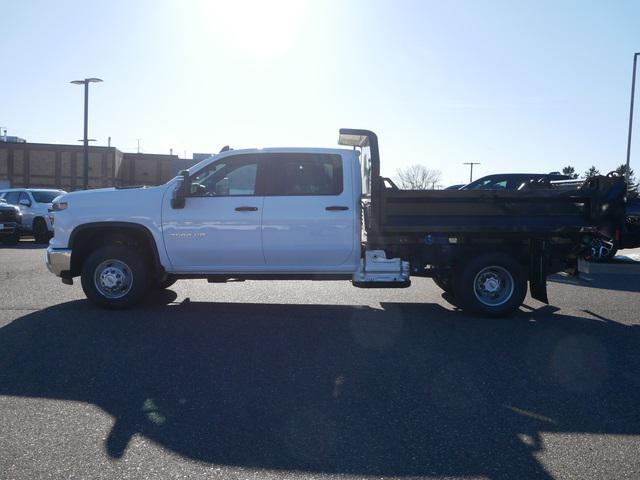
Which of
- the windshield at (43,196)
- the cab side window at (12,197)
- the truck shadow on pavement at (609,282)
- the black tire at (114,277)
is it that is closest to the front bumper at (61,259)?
the black tire at (114,277)

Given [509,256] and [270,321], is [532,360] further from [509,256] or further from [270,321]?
[270,321]

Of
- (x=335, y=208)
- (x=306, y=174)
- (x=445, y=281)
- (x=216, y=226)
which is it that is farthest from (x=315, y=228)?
(x=445, y=281)

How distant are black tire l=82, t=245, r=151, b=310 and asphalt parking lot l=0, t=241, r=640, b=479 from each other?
8.5 inches

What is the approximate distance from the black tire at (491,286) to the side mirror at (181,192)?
3.65 metres

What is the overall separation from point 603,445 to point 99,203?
654 centimetres

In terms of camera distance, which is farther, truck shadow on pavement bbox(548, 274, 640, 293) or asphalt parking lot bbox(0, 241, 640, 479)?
truck shadow on pavement bbox(548, 274, 640, 293)

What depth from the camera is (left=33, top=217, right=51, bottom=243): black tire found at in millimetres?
21539

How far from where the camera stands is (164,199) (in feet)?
27.8

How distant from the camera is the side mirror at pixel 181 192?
27.4 feet

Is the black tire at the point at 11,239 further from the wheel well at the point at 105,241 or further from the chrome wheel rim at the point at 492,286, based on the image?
the chrome wheel rim at the point at 492,286

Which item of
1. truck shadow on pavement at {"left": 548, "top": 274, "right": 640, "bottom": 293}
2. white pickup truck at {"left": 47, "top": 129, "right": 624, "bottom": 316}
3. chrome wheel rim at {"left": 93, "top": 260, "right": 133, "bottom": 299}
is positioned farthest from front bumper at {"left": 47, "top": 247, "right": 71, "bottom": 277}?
truck shadow on pavement at {"left": 548, "top": 274, "right": 640, "bottom": 293}

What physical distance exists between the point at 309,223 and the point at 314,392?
3.35m

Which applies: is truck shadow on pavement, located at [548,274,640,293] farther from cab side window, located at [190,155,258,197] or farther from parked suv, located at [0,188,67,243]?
parked suv, located at [0,188,67,243]

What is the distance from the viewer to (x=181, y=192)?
8344 millimetres
